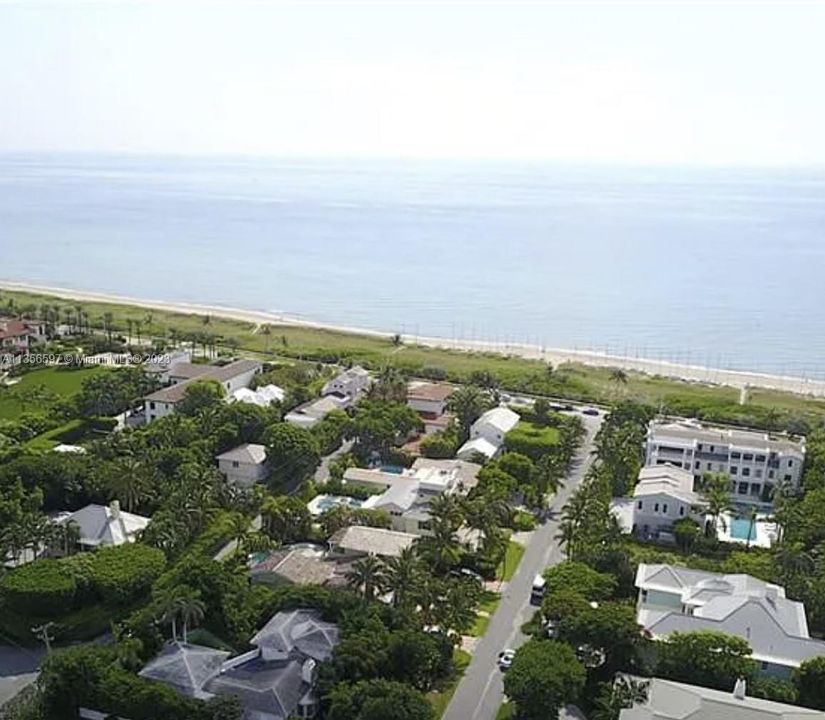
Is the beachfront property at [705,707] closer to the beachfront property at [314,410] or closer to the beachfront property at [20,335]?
the beachfront property at [314,410]

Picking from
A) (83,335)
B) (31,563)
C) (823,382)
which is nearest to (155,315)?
(83,335)

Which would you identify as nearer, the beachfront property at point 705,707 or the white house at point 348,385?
the beachfront property at point 705,707


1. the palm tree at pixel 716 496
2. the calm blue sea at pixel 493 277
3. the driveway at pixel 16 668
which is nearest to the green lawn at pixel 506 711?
the driveway at pixel 16 668

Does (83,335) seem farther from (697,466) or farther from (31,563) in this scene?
(697,466)

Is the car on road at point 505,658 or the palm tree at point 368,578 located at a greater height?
the palm tree at point 368,578

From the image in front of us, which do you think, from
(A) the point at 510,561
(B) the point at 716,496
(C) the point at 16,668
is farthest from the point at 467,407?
(C) the point at 16,668

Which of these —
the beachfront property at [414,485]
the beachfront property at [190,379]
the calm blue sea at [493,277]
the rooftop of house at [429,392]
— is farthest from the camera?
the calm blue sea at [493,277]
